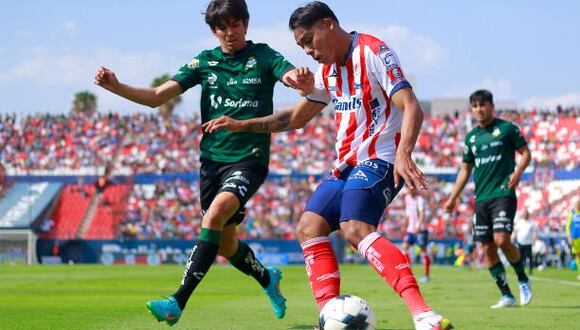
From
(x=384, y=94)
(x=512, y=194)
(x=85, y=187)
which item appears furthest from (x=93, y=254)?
(x=384, y=94)

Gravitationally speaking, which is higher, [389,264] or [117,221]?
[389,264]

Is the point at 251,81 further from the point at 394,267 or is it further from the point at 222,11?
the point at 394,267

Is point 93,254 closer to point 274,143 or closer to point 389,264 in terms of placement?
point 274,143

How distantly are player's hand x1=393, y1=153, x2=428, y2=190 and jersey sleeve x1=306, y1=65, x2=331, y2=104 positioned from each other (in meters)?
1.26

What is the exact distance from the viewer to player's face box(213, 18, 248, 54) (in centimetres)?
817

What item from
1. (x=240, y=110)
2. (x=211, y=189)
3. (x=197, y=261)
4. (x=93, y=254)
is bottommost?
(x=93, y=254)

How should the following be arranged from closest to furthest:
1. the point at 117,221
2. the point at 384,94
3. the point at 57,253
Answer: the point at 384,94, the point at 57,253, the point at 117,221

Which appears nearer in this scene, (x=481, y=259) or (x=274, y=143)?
(x=481, y=259)

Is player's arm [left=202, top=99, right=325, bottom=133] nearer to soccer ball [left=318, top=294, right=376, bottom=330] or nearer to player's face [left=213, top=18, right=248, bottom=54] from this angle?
player's face [left=213, top=18, right=248, bottom=54]

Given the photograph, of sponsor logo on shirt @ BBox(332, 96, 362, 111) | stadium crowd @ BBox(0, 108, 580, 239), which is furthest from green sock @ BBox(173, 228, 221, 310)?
stadium crowd @ BBox(0, 108, 580, 239)

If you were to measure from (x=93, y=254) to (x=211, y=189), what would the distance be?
3185 centimetres

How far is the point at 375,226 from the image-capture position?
6.24 metres

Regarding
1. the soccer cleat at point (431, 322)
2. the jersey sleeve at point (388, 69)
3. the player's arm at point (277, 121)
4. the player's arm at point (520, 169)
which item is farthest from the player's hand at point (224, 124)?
the player's arm at point (520, 169)

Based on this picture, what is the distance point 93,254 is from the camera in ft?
129
